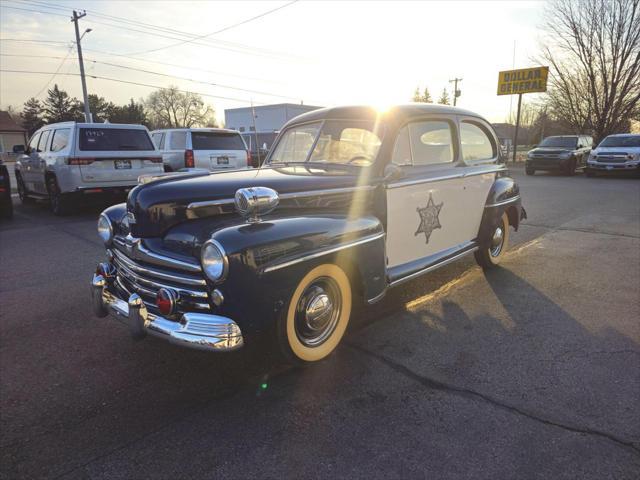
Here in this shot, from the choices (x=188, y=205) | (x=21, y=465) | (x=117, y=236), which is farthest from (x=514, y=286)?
(x=21, y=465)

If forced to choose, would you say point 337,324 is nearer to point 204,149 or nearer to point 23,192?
point 204,149

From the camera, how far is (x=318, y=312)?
2.93 m

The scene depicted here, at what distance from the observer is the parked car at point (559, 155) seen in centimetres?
1856

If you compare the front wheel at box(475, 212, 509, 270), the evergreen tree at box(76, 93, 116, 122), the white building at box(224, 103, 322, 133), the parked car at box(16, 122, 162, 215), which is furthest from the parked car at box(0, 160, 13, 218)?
the evergreen tree at box(76, 93, 116, 122)

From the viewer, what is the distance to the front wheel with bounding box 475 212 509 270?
201 inches

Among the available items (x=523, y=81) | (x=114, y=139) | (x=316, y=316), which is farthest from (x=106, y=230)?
(x=523, y=81)

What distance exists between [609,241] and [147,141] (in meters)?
9.08

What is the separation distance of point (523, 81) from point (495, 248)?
83.0ft

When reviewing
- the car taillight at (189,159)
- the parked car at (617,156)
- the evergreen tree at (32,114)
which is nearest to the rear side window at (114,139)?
the car taillight at (189,159)

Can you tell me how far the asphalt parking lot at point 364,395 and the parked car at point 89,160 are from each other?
179 inches

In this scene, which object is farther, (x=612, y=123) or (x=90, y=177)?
(x=612, y=123)

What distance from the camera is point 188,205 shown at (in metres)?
2.84

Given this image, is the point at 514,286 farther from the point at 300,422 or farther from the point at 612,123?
the point at 612,123

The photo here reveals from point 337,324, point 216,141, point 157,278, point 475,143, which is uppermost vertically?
point 216,141
